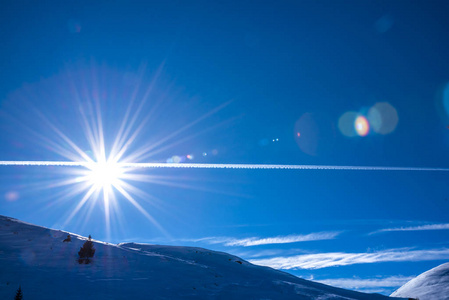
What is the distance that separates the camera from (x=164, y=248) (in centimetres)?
4131

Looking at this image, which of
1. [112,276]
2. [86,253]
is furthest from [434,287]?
[86,253]

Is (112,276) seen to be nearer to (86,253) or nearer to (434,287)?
(86,253)

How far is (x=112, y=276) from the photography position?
2158 centimetres

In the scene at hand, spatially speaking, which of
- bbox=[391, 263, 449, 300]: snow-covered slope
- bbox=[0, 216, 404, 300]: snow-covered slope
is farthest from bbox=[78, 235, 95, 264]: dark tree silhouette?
bbox=[391, 263, 449, 300]: snow-covered slope

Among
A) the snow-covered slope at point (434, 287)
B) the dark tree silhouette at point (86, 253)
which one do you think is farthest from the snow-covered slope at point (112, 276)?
the snow-covered slope at point (434, 287)

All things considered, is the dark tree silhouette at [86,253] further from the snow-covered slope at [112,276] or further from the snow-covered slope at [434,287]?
the snow-covered slope at [434,287]

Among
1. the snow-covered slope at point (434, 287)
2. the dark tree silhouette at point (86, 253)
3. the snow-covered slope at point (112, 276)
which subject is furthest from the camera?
the snow-covered slope at point (434, 287)

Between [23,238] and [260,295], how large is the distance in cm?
2365

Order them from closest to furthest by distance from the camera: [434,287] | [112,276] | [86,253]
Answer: [112,276] → [86,253] → [434,287]

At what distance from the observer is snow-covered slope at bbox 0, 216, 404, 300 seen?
715 inches

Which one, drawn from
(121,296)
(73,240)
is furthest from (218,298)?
(73,240)

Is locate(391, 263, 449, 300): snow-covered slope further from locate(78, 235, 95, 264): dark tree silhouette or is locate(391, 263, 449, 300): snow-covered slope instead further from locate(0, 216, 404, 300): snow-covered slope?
locate(78, 235, 95, 264): dark tree silhouette

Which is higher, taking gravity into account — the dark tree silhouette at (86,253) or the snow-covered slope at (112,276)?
the dark tree silhouette at (86,253)

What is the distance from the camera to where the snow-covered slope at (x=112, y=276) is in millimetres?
Result: 18156
